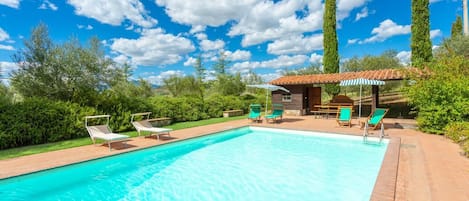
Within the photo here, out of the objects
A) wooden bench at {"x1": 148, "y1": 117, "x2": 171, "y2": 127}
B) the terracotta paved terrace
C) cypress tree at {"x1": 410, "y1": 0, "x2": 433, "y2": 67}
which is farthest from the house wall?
wooden bench at {"x1": 148, "y1": 117, "x2": 171, "y2": 127}

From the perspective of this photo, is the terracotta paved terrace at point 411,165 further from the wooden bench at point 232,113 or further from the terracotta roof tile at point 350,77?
the wooden bench at point 232,113

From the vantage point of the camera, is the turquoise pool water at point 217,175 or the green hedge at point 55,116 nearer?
the turquoise pool water at point 217,175

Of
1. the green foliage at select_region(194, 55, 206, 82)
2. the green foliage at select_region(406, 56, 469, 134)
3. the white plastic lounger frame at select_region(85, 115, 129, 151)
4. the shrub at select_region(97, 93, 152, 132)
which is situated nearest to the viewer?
the white plastic lounger frame at select_region(85, 115, 129, 151)

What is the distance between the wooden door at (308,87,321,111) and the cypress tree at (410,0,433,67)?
260 inches

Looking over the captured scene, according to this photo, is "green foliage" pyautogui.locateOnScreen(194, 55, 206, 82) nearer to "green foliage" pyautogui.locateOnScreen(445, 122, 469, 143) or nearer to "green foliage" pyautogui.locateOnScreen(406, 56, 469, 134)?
"green foliage" pyautogui.locateOnScreen(406, 56, 469, 134)

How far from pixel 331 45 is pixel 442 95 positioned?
42.4 ft

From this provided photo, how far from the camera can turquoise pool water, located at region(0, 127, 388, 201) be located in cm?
479

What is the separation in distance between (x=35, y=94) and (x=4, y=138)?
2454mm

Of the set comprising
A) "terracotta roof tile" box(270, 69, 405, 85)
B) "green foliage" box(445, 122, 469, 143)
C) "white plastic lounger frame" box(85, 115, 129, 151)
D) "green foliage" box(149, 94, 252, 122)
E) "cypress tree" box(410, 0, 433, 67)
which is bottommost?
"white plastic lounger frame" box(85, 115, 129, 151)

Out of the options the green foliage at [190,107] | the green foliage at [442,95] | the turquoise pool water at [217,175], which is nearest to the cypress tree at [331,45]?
the green foliage at [190,107]

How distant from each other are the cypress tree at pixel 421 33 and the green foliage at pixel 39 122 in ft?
66.5

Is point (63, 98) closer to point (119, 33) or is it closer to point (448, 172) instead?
point (119, 33)

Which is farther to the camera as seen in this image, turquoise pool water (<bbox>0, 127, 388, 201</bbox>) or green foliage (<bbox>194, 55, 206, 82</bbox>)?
green foliage (<bbox>194, 55, 206, 82</bbox>)

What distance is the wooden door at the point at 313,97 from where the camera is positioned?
1770 centimetres
